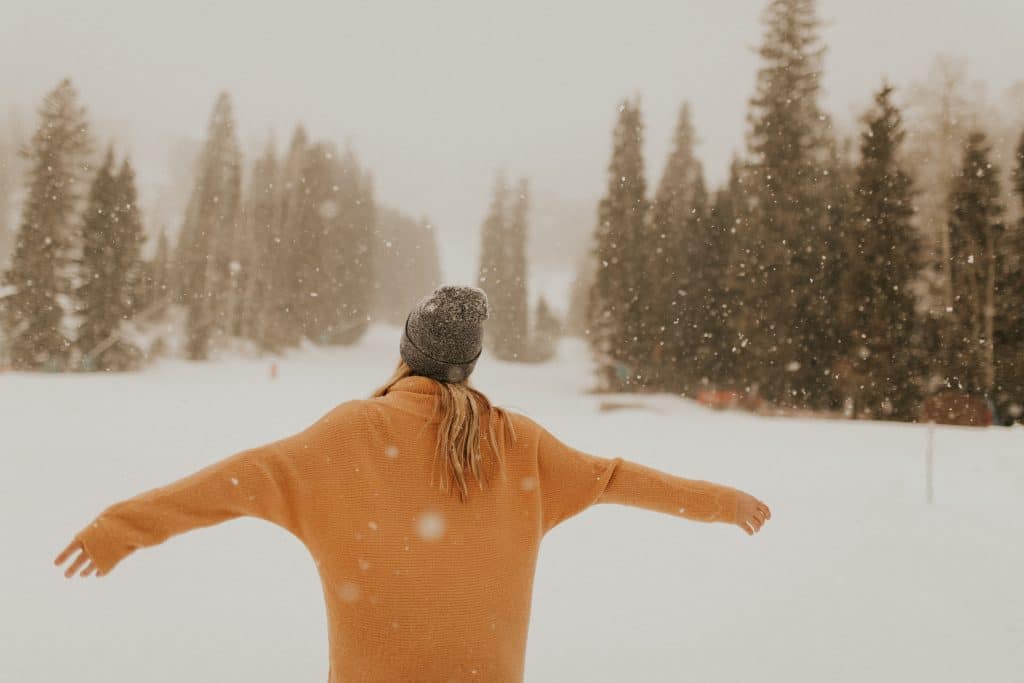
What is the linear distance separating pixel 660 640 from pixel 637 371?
74.3 ft

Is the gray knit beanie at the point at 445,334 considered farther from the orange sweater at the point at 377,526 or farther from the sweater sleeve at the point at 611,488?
the sweater sleeve at the point at 611,488

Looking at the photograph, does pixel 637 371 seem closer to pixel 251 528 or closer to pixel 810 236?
pixel 810 236

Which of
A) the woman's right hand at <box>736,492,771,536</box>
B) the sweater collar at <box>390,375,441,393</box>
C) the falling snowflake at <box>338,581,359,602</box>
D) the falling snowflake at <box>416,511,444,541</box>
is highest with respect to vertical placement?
the sweater collar at <box>390,375,441,393</box>

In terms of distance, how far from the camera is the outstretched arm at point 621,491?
189 cm

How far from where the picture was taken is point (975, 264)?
18.8 metres

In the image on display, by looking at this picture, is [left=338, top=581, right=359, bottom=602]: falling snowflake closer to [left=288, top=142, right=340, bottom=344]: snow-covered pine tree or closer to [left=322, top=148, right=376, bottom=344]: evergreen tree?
[left=288, top=142, right=340, bottom=344]: snow-covered pine tree

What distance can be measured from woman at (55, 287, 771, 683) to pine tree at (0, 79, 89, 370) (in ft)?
87.6

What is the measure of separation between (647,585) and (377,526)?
4.35 metres

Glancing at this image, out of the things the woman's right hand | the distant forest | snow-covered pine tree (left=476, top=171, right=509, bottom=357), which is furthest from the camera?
snow-covered pine tree (left=476, top=171, right=509, bottom=357)

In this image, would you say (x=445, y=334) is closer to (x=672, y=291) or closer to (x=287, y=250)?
(x=672, y=291)

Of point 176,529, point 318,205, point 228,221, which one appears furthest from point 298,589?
point 318,205

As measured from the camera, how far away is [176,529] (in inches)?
62.9

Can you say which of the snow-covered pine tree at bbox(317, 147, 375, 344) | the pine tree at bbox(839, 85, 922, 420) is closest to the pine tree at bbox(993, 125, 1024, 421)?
the pine tree at bbox(839, 85, 922, 420)

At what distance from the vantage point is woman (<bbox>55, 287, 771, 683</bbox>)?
160cm
